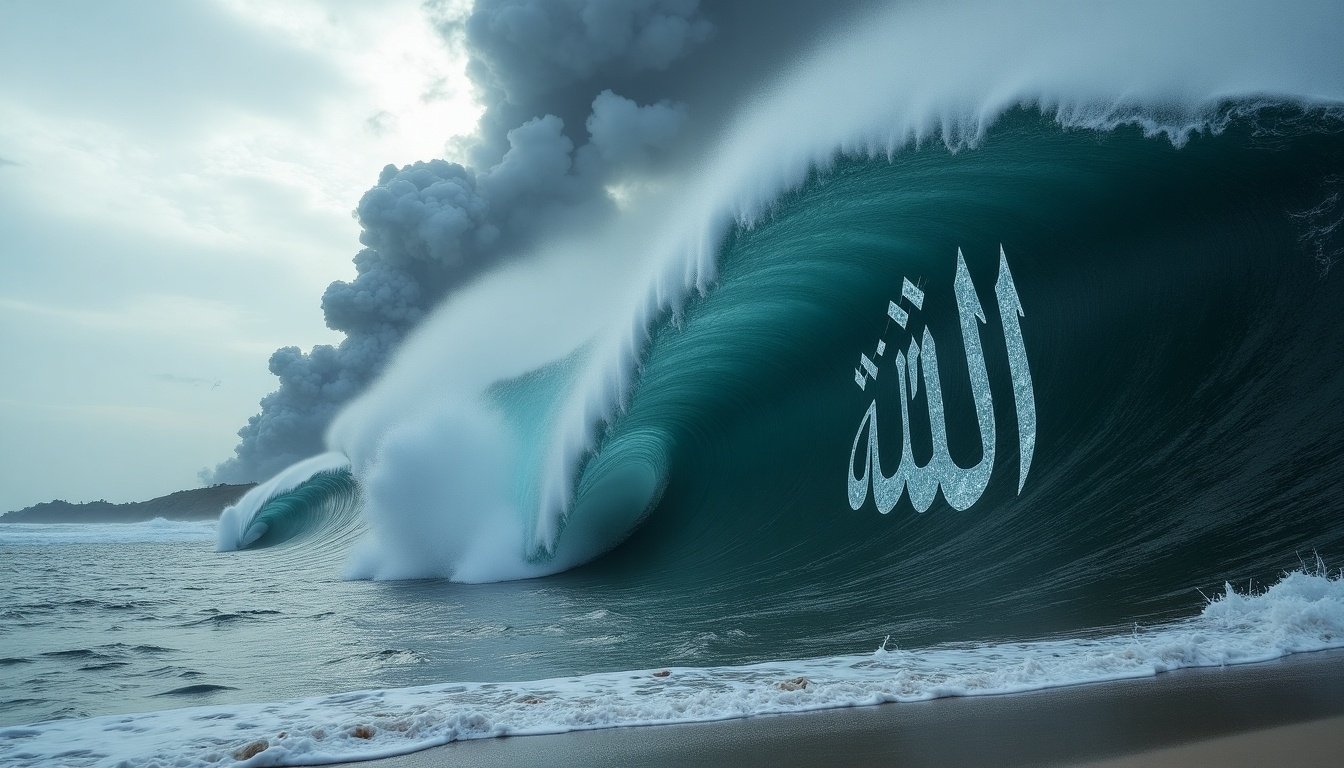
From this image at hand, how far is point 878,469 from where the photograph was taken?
7363 mm

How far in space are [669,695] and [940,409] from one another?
4125 millimetres

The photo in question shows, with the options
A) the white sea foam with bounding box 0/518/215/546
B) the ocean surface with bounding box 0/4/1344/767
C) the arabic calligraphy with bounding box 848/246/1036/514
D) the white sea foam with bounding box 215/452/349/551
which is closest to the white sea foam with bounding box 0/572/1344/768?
the ocean surface with bounding box 0/4/1344/767

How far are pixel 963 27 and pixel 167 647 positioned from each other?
7316 millimetres

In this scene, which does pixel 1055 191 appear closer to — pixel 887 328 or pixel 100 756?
pixel 887 328

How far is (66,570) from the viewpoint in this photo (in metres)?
11.8

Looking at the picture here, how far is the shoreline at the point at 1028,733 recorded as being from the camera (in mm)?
2375

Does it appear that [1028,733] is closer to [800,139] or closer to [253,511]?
[800,139]

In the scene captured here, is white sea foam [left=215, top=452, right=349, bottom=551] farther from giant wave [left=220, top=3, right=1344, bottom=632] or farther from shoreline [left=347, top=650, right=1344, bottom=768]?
shoreline [left=347, top=650, right=1344, bottom=768]

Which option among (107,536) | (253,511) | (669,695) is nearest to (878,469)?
(669,695)

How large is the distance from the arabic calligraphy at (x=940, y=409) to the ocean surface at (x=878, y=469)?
0.11 feet

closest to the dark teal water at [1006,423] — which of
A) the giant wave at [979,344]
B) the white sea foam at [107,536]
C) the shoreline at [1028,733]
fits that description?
the giant wave at [979,344]

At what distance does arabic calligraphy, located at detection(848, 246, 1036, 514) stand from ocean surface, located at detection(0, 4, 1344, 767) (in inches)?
1.3

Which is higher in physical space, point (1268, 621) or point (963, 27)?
point (963, 27)

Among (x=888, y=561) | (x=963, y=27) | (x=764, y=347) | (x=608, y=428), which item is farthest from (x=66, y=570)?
(x=963, y=27)
